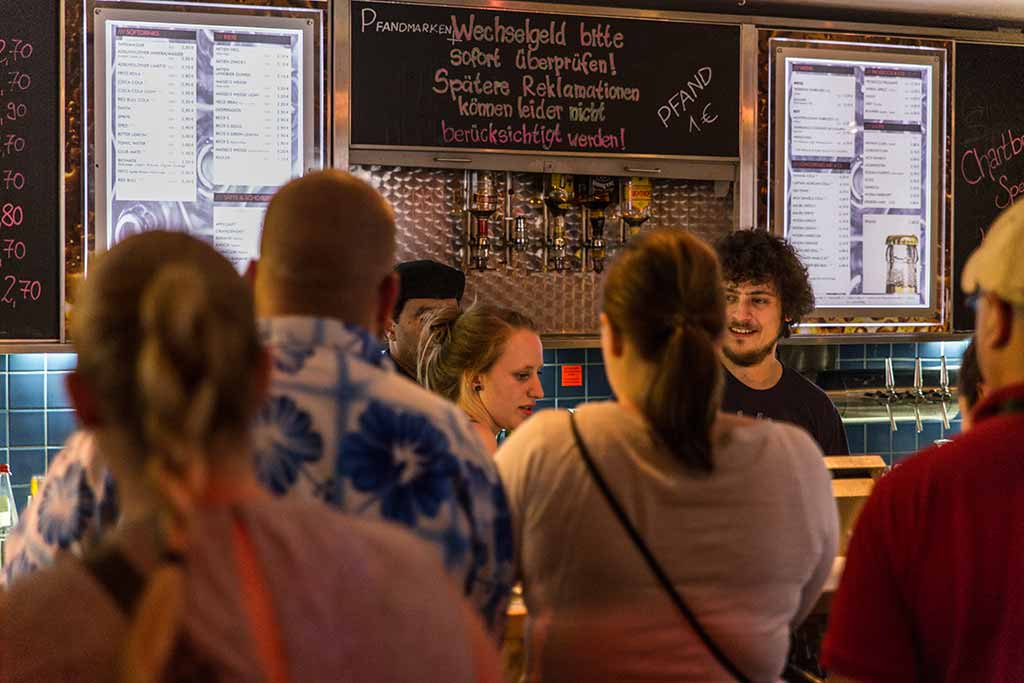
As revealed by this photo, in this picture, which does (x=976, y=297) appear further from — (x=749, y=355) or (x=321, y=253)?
(x=749, y=355)

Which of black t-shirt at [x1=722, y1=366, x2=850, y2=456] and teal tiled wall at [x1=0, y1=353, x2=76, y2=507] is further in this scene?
teal tiled wall at [x1=0, y1=353, x2=76, y2=507]

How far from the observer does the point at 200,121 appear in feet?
13.3

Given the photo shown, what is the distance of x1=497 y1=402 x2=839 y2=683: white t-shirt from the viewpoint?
5.04ft

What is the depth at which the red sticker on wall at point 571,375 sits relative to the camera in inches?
189

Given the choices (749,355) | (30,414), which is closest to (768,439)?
(749,355)

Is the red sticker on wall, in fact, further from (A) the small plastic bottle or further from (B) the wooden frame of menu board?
(A) the small plastic bottle

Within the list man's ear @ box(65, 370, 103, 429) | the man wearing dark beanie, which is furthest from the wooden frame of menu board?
man's ear @ box(65, 370, 103, 429)

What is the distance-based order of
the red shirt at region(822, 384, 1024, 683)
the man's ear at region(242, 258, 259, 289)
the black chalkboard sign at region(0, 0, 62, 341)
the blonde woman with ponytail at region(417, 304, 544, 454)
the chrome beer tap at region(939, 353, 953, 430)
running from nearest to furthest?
the red shirt at region(822, 384, 1024, 683) → the man's ear at region(242, 258, 259, 289) → the blonde woman with ponytail at region(417, 304, 544, 454) → the black chalkboard sign at region(0, 0, 62, 341) → the chrome beer tap at region(939, 353, 953, 430)

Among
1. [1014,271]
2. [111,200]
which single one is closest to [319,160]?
[111,200]

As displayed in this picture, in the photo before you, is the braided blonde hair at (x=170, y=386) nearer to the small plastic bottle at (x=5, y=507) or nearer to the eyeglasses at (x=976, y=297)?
the eyeglasses at (x=976, y=297)

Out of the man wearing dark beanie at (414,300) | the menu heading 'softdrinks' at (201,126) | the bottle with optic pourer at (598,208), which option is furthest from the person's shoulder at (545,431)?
the bottle with optic pourer at (598,208)

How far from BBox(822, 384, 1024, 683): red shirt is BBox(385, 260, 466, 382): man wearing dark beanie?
8.38 ft

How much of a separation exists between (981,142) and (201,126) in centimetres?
319

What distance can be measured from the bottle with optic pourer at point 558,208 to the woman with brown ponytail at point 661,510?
9.48 feet
